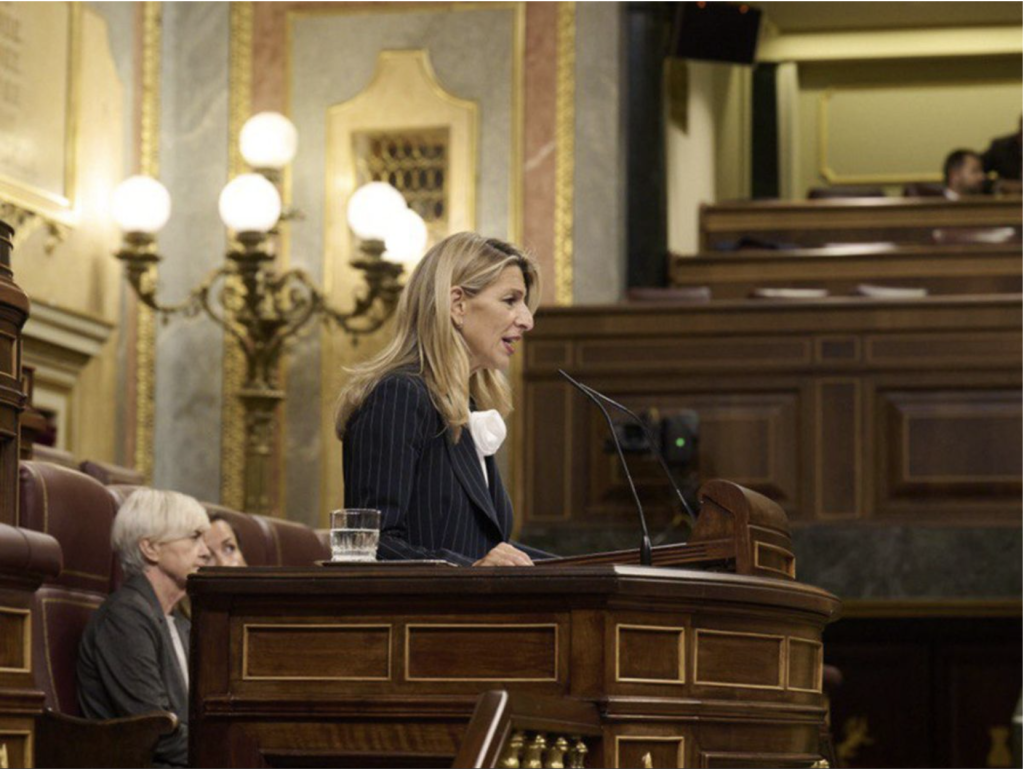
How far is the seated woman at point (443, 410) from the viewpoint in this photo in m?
2.93

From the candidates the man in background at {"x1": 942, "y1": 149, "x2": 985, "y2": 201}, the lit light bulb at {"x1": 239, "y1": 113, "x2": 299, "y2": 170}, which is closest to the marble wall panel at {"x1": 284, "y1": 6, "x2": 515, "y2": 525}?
the lit light bulb at {"x1": 239, "y1": 113, "x2": 299, "y2": 170}

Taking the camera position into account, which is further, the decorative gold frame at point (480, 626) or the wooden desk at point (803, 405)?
the wooden desk at point (803, 405)

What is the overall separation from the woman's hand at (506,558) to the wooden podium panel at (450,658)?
0.10 metres

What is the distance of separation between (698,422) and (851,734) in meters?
1.34

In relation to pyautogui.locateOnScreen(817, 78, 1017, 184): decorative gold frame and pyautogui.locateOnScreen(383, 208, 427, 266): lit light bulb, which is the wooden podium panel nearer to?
pyautogui.locateOnScreen(383, 208, 427, 266): lit light bulb

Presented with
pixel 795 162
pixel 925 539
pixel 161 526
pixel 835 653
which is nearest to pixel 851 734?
pixel 835 653

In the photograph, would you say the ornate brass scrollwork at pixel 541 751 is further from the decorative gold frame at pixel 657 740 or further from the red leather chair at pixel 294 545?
the red leather chair at pixel 294 545

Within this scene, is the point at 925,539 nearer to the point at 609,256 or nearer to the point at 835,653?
the point at 835,653

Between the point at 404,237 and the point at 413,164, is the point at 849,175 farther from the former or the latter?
the point at 404,237

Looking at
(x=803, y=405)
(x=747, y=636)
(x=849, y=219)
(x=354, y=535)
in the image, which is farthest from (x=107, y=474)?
(x=849, y=219)

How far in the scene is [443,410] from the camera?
3.00 metres

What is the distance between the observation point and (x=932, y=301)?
766 centimetres

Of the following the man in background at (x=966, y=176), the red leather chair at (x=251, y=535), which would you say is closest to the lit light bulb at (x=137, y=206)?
the red leather chair at (x=251, y=535)

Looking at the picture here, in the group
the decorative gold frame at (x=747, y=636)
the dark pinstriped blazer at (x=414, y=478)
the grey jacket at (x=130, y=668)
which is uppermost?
the dark pinstriped blazer at (x=414, y=478)
